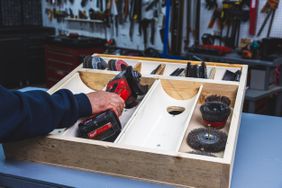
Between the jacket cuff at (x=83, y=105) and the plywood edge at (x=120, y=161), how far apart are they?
0.13 metres

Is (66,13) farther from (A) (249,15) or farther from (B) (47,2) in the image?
(A) (249,15)

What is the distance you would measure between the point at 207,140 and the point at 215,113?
96mm

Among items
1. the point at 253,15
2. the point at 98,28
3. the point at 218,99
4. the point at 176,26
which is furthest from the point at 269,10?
the point at 218,99

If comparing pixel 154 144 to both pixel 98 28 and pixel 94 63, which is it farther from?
pixel 98 28

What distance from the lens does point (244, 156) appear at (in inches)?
39.7

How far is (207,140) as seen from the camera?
950mm

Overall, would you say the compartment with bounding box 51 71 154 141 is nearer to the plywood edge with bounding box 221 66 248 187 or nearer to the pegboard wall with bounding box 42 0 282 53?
the plywood edge with bounding box 221 66 248 187

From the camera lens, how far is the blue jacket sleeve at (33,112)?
0.83 meters

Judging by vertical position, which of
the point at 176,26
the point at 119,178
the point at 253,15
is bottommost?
the point at 119,178

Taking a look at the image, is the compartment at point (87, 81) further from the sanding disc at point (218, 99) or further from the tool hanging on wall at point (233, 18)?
the tool hanging on wall at point (233, 18)

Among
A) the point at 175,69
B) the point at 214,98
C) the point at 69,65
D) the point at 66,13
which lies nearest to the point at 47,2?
the point at 66,13

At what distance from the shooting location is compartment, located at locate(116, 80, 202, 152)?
39.1 inches

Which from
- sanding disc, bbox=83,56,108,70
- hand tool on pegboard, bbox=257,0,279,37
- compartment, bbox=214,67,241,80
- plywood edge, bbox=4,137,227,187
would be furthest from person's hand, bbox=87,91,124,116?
hand tool on pegboard, bbox=257,0,279,37

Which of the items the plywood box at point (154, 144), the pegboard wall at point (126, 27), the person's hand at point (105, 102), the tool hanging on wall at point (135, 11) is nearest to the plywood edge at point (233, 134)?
the plywood box at point (154, 144)
